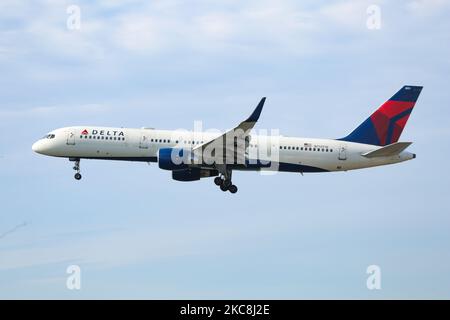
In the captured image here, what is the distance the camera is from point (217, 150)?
8531cm

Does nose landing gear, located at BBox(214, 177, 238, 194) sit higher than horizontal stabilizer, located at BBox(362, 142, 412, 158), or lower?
lower

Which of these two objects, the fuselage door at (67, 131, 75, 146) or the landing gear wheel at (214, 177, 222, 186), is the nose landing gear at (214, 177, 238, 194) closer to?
the landing gear wheel at (214, 177, 222, 186)

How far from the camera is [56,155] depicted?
287 feet

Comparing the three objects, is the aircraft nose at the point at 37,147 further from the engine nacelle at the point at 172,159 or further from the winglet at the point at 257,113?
the winglet at the point at 257,113

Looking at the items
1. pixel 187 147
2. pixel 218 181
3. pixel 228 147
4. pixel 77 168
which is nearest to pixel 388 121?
pixel 228 147

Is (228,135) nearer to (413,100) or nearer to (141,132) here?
(141,132)

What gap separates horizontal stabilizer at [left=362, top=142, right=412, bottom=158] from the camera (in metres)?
84.6

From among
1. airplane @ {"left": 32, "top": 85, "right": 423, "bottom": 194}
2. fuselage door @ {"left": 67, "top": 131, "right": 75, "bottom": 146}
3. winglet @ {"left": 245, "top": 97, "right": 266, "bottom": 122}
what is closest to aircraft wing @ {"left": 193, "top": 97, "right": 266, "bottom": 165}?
airplane @ {"left": 32, "top": 85, "right": 423, "bottom": 194}

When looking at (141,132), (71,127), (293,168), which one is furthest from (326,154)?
(71,127)

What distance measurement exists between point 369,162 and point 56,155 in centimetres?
2587

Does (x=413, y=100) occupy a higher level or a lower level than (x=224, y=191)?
higher

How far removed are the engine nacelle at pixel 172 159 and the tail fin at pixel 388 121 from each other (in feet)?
46.4

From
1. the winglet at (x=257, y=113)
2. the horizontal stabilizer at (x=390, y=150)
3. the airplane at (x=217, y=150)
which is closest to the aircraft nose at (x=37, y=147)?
the airplane at (x=217, y=150)

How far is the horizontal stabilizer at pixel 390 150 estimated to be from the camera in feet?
278
